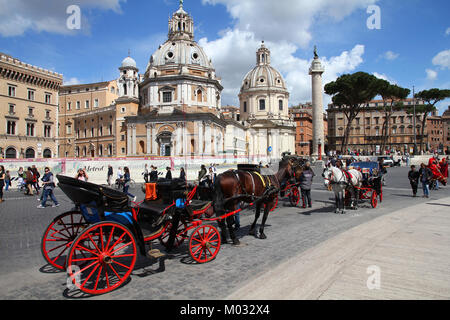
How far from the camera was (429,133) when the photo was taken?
79188 millimetres

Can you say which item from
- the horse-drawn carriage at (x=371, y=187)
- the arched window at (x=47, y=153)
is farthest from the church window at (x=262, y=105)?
the horse-drawn carriage at (x=371, y=187)

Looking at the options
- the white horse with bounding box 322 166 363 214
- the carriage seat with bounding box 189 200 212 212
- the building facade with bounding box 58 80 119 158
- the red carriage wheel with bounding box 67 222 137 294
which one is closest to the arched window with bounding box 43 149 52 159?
the building facade with bounding box 58 80 119 158

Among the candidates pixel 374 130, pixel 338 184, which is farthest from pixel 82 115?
pixel 374 130

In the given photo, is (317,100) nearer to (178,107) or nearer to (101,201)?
(178,107)

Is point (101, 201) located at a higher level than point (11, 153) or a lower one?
lower

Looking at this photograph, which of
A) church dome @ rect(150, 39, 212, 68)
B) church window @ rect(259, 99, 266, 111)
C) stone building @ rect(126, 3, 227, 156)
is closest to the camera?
stone building @ rect(126, 3, 227, 156)

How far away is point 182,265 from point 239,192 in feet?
6.48

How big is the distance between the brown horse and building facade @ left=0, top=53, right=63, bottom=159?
3925 centimetres

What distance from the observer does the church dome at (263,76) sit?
6588 centimetres

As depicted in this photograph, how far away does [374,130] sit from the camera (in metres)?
73.9

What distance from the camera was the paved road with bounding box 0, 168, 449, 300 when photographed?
12.6ft

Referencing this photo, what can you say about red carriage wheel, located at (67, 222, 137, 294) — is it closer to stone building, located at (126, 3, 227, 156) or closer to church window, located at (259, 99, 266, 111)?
stone building, located at (126, 3, 227, 156)
